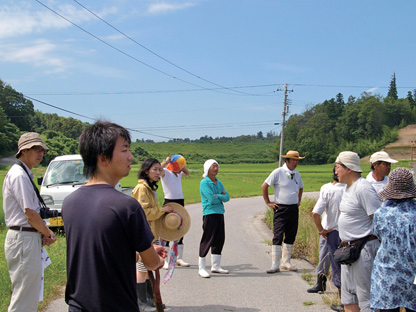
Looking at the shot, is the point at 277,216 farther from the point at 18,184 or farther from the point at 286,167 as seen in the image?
the point at 18,184

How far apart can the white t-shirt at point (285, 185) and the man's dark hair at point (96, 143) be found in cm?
536

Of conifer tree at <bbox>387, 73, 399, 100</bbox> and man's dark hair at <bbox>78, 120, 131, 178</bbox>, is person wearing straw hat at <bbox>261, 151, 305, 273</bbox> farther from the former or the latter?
conifer tree at <bbox>387, 73, 399, 100</bbox>

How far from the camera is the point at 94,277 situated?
228 centimetres

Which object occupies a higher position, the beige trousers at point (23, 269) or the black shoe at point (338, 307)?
the beige trousers at point (23, 269)

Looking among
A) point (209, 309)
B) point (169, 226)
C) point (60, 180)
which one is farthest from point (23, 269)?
point (60, 180)

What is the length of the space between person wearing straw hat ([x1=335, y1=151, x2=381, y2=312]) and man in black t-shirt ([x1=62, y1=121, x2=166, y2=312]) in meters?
2.58

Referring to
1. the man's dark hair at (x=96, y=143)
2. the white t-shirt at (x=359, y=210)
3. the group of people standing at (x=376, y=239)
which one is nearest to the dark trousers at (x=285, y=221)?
the group of people standing at (x=376, y=239)

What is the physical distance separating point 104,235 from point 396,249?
2.65 metres

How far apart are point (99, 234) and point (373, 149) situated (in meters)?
112

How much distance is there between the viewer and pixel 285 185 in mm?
7562

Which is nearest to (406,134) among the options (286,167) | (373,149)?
(373,149)

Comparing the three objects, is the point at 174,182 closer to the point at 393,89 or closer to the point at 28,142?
the point at 28,142

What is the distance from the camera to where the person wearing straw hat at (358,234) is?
4.13 meters

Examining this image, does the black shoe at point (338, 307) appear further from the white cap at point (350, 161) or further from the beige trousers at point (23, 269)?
the beige trousers at point (23, 269)
